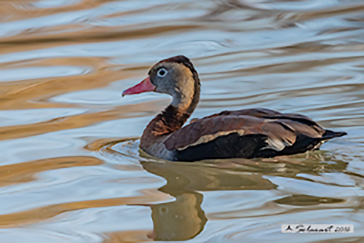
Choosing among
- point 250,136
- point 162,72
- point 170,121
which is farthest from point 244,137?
point 162,72

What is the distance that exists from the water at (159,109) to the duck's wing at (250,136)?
118mm

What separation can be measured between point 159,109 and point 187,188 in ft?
8.58

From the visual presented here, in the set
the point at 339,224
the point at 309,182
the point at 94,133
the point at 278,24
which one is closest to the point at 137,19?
the point at 278,24

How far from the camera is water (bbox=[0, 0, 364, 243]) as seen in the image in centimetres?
506

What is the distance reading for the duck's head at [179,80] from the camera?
684cm

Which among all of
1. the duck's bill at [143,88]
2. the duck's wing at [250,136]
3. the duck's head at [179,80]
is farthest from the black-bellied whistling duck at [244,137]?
the duck's bill at [143,88]

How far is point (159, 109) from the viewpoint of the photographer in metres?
8.33

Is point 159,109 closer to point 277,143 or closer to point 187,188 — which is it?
point 277,143

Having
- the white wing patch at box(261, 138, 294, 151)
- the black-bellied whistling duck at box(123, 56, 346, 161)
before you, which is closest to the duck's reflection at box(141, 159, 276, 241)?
the black-bellied whistling duck at box(123, 56, 346, 161)

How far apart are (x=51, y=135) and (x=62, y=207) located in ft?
6.87

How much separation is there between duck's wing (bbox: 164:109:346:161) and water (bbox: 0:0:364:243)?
0.12 m

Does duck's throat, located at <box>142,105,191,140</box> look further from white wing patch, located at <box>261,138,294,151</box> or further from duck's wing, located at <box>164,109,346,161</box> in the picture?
white wing patch, located at <box>261,138,294,151</box>

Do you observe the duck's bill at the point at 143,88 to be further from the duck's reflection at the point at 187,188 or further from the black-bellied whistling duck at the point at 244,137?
the duck's reflection at the point at 187,188

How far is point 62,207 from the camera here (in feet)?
17.8
